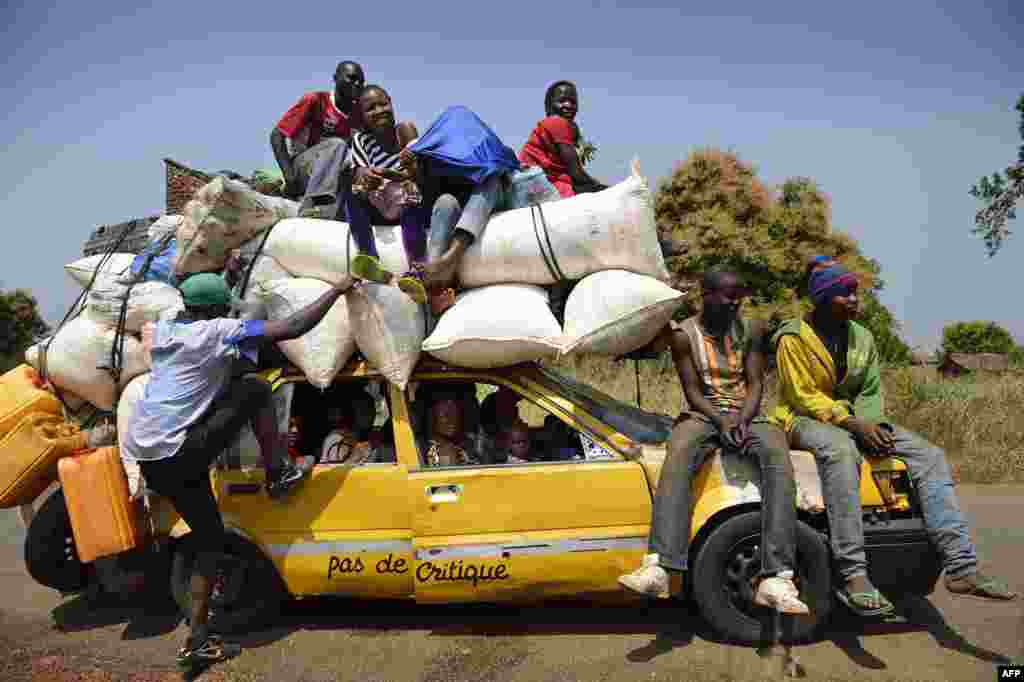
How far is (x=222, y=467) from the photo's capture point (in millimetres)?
3822

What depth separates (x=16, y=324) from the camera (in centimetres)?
2139

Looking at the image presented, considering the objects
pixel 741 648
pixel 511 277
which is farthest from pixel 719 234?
pixel 741 648

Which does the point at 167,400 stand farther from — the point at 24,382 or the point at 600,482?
the point at 600,482

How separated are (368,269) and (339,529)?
4.59 ft

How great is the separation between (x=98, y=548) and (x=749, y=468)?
3.54 meters

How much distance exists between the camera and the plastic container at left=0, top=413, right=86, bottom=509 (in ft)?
12.8

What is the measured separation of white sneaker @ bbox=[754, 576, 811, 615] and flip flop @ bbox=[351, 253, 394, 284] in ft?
8.14

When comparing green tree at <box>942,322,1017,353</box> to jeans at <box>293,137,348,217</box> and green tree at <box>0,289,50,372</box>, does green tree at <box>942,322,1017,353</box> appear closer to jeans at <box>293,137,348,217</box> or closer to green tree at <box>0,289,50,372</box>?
jeans at <box>293,137,348,217</box>

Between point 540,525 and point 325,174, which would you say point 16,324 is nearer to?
point 325,174

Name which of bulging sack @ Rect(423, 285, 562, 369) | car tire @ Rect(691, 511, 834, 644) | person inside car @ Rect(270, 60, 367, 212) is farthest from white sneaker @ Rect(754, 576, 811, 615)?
person inside car @ Rect(270, 60, 367, 212)

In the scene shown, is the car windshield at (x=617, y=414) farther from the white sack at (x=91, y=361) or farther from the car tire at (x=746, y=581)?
the white sack at (x=91, y=361)

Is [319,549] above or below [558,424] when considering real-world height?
below

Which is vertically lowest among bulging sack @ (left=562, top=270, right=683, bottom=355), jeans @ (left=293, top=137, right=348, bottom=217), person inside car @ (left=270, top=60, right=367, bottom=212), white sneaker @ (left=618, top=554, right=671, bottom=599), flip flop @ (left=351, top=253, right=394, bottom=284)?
white sneaker @ (left=618, top=554, right=671, bottom=599)

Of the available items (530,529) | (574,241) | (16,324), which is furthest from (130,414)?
(16,324)
